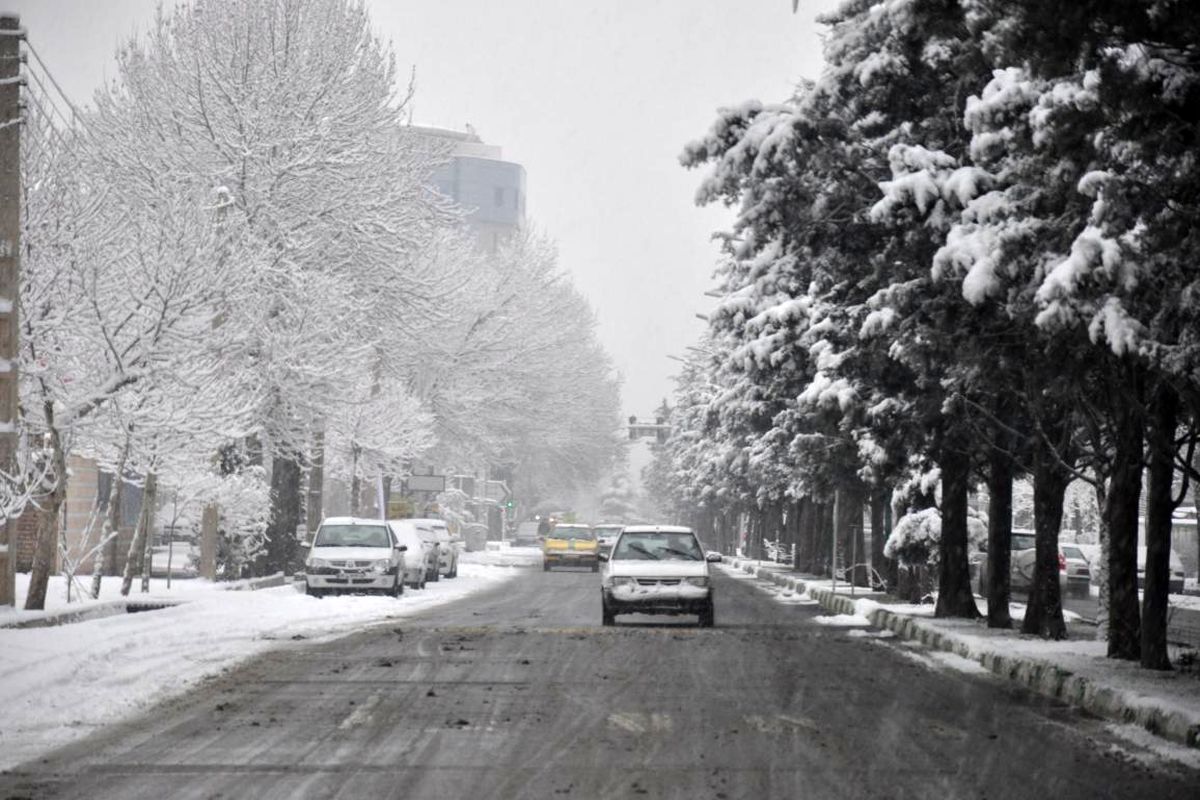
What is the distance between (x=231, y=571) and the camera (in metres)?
37.6

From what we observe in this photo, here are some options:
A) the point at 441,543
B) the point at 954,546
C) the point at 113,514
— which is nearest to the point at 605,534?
the point at 441,543

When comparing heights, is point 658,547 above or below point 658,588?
above

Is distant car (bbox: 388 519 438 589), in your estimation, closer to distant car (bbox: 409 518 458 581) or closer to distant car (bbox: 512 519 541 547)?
distant car (bbox: 409 518 458 581)

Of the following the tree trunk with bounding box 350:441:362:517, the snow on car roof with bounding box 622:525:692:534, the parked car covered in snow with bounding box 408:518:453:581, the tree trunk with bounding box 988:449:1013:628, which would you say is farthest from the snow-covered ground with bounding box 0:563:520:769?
the tree trunk with bounding box 350:441:362:517

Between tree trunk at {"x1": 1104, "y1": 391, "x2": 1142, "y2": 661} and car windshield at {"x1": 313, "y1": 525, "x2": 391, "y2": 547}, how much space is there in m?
18.8

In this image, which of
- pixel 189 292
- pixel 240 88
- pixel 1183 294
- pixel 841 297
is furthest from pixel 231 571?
pixel 1183 294

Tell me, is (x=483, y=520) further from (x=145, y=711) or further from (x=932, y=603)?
(x=145, y=711)

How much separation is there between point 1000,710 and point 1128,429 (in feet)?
13.5

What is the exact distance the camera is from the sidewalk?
40.8ft

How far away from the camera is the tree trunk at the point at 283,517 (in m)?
37.5

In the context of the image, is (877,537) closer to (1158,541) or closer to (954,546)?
(954,546)

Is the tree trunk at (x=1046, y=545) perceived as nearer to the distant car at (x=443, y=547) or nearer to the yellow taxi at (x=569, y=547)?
the distant car at (x=443, y=547)

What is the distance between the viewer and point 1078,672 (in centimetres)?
1523

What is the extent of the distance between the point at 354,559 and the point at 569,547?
1053 inches
